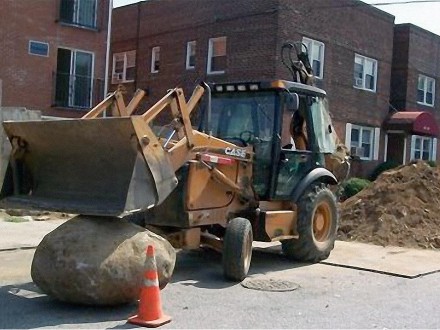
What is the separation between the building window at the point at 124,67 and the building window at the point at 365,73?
9.66 metres

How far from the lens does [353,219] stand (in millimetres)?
14320

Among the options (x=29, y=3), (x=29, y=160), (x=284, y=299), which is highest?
(x=29, y=3)

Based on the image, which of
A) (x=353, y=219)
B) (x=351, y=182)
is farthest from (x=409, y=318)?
→ (x=351, y=182)

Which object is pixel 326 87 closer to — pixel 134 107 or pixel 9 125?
pixel 134 107

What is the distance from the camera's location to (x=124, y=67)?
29.3 m

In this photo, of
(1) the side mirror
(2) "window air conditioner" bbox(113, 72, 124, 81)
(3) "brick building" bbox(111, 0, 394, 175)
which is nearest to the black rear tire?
(1) the side mirror

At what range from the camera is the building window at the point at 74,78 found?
2414cm

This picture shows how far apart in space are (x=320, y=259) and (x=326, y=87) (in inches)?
572

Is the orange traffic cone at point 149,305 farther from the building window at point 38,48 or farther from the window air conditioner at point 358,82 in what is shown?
the window air conditioner at point 358,82

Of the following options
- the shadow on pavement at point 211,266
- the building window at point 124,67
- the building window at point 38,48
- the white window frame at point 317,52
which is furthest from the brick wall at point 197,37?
the shadow on pavement at point 211,266

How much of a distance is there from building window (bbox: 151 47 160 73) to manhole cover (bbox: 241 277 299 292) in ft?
63.7

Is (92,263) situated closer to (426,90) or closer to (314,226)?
(314,226)

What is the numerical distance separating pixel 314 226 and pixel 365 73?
17.2m

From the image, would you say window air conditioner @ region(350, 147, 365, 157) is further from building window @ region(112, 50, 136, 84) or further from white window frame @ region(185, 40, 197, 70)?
building window @ region(112, 50, 136, 84)
